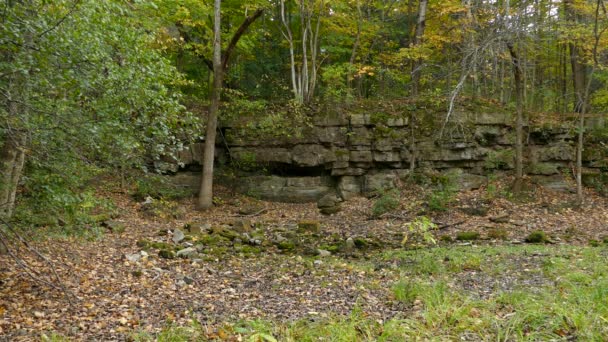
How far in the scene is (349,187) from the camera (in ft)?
51.8

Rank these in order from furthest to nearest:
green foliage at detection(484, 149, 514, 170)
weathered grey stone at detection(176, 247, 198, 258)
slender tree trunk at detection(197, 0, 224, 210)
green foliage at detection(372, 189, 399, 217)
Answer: green foliage at detection(484, 149, 514, 170) → slender tree trunk at detection(197, 0, 224, 210) → green foliage at detection(372, 189, 399, 217) → weathered grey stone at detection(176, 247, 198, 258)

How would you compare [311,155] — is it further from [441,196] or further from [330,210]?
[441,196]

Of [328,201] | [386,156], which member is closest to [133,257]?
[328,201]

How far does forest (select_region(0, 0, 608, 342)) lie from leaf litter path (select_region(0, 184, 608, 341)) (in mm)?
47

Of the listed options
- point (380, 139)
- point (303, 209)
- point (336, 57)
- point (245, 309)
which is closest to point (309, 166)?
point (303, 209)

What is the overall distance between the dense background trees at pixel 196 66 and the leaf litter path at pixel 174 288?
1.37m

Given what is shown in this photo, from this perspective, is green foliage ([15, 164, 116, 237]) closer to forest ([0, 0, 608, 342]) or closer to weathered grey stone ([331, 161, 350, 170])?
forest ([0, 0, 608, 342])

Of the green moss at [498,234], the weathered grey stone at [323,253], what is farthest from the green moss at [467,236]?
the weathered grey stone at [323,253]

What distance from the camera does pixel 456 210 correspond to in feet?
42.4

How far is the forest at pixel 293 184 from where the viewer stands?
4527 mm

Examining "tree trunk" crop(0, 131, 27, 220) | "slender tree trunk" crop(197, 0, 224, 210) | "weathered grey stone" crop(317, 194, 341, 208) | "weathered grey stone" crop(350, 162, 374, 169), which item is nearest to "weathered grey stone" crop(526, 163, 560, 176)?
"weathered grey stone" crop(350, 162, 374, 169)

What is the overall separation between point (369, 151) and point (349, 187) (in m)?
1.53

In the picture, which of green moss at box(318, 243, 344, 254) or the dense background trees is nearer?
the dense background trees

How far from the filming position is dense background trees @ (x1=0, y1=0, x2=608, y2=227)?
4.37m
